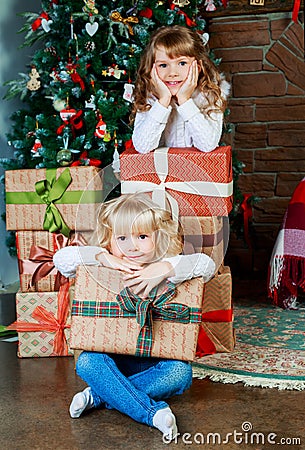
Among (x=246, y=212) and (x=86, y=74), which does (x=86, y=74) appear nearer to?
(x=86, y=74)

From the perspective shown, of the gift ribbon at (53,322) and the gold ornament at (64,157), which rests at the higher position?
the gold ornament at (64,157)

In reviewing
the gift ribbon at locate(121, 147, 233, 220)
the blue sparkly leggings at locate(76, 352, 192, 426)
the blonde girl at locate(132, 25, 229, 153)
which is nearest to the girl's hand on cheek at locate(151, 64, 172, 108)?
the blonde girl at locate(132, 25, 229, 153)

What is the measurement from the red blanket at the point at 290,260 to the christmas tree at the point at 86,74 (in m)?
0.85

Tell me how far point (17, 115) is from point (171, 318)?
1.60 meters

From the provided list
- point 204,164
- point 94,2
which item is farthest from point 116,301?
point 94,2

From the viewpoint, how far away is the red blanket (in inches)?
116

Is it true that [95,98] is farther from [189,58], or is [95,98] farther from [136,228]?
[136,228]

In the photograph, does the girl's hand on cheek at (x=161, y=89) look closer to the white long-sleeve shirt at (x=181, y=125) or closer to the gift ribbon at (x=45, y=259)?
the white long-sleeve shirt at (x=181, y=125)

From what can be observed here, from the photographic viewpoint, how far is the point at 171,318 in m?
1.85

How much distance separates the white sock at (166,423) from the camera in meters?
1.71

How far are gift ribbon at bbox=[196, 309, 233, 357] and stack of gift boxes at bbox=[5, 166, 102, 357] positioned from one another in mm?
471

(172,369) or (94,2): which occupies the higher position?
(94,2)

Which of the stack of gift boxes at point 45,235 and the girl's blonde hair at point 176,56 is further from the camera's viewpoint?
the stack of gift boxes at point 45,235

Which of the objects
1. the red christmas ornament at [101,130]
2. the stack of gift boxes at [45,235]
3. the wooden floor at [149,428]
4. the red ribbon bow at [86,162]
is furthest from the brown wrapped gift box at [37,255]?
the red christmas ornament at [101,130]
